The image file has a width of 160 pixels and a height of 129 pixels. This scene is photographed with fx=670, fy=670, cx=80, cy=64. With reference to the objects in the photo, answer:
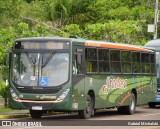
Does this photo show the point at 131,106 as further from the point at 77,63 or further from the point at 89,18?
the point at 89,18

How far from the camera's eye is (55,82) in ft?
75.4

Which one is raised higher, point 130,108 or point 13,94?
point 13,94

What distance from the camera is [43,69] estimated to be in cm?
2311

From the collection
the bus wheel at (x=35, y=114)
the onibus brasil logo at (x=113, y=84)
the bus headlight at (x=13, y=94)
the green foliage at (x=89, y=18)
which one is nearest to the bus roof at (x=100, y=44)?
the onibus brasil logo at (x=113, y=84)

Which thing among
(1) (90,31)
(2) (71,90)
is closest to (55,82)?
(2) (71,90)

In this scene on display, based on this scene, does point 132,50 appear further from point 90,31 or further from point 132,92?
point 90,31

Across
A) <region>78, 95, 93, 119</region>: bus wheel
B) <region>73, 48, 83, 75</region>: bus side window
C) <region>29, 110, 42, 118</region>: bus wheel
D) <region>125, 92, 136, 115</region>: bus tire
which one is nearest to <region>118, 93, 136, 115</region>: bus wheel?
<region>125, 92, 136, 115</region>: bus tire

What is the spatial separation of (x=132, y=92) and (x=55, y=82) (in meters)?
7.21

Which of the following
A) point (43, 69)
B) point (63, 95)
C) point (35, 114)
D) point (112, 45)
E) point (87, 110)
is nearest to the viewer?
point (63, 95)

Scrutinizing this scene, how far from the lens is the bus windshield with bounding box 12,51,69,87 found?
2300 centimetres

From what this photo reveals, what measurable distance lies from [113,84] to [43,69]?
475 centimetres

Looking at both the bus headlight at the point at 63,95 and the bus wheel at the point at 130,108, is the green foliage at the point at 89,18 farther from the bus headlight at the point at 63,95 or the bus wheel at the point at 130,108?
the bus headlight at the point at 63,95

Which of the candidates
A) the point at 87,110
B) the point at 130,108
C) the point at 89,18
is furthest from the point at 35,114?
the point at 89,18

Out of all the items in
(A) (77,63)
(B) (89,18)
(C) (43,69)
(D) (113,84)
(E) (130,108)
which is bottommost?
(E) (130,108)
